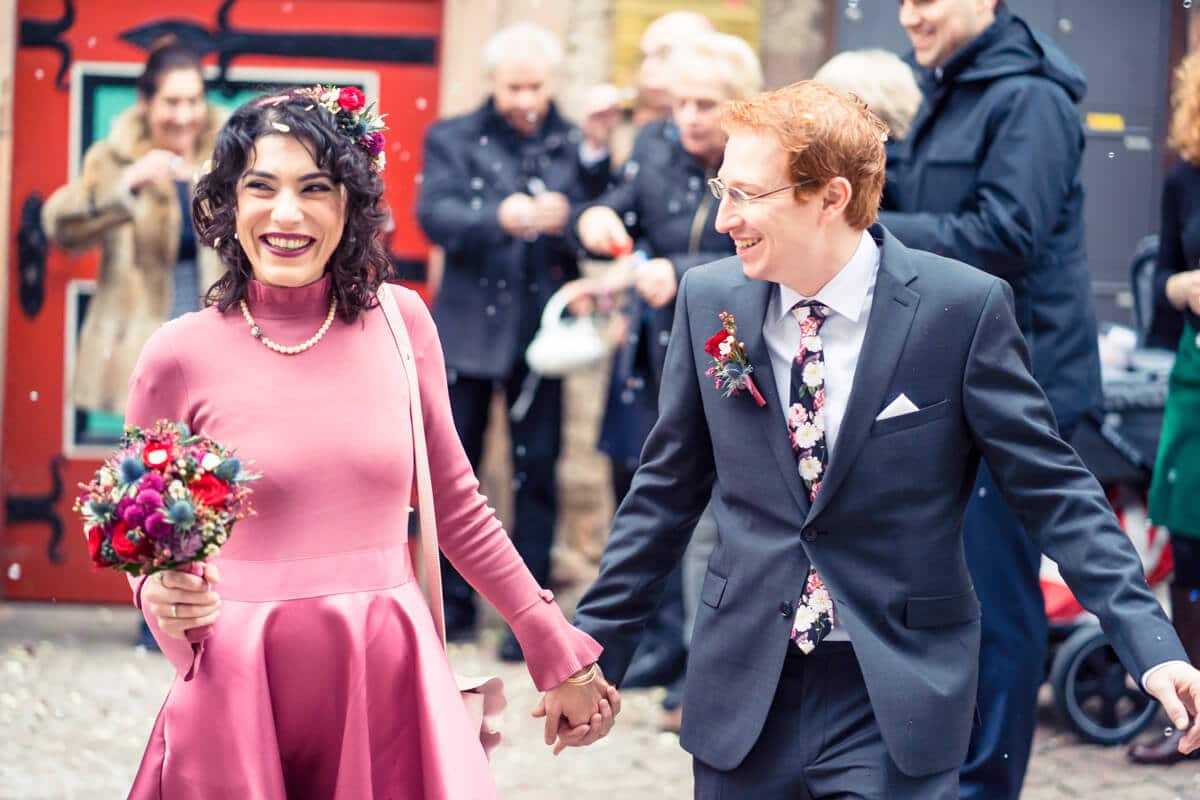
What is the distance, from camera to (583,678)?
12.7 feet

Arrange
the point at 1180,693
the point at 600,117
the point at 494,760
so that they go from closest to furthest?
1. the point at 1180,693
2. the point at 494,760
3. the point at 600,117

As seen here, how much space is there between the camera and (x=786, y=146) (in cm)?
360

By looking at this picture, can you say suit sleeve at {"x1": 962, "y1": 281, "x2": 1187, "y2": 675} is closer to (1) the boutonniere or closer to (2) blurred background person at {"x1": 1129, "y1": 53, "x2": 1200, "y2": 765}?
(1) the boutonniere

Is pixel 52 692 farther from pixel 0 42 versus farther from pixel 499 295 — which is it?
pixel 0 42

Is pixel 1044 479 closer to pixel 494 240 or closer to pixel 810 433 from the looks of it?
pixel 810 433

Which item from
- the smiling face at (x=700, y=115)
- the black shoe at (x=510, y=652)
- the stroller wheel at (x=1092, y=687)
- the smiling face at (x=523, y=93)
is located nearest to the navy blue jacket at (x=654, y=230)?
the smiling face at (x=700, y=115)

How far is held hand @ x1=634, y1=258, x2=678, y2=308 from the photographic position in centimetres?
632

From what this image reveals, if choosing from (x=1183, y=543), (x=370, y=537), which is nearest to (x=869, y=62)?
(x=1183, y=543)

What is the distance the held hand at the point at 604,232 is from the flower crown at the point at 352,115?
3194 mm

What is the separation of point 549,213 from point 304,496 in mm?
4318

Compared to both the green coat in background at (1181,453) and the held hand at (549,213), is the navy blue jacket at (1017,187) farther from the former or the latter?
the held hand at (549,213)

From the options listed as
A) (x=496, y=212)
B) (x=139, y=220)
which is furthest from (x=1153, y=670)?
(x=139, y=220)

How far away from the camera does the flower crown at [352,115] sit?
12.2 feet

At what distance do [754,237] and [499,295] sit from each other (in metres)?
4.30
